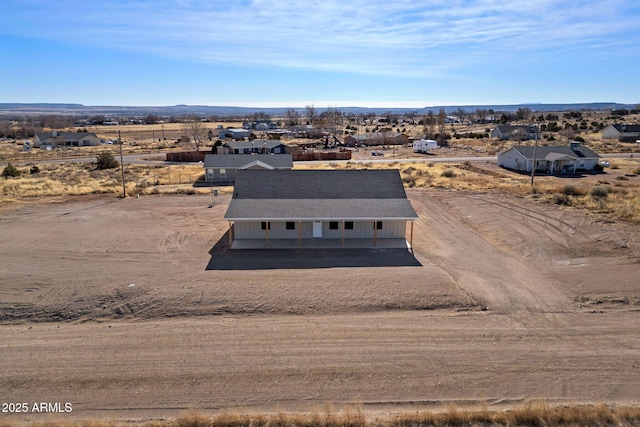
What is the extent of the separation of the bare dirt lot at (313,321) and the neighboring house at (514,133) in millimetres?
74437

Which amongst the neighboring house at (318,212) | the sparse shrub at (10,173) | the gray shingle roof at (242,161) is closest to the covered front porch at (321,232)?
the neighboring house at (318,212)

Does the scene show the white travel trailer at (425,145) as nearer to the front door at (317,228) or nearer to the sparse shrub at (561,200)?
the sparse shrub at (561,200)

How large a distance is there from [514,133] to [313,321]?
95.7m

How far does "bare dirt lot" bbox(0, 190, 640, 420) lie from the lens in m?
14.5

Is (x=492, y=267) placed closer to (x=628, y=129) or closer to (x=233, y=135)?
(x=628, y=129)

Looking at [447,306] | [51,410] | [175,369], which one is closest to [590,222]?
[447,306]

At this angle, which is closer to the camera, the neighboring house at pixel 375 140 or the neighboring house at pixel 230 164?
the neighboring house at pixel 230 164

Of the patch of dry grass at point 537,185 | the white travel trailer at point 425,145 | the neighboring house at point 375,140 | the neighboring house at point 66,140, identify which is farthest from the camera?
the neighboring house at point 66,140

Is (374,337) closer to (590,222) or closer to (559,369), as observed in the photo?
(559,369)

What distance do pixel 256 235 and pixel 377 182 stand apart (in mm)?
8730

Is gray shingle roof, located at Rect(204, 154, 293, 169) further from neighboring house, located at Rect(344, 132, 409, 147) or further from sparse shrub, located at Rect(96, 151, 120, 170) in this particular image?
neighboring house, located at Rect(344, 132, 409, 147)

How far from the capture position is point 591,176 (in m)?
57.7

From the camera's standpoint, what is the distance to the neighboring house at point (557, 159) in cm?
6092

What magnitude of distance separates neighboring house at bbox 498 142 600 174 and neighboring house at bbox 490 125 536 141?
124 ft
